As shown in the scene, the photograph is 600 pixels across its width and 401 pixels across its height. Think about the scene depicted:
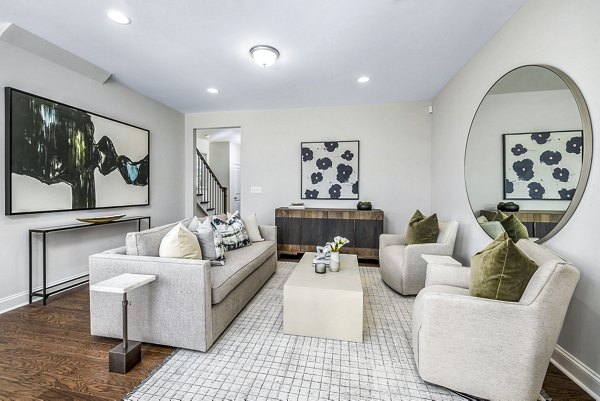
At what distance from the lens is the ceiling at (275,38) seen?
211 centimetres

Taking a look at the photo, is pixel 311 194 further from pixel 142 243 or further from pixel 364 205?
pixel 142 243

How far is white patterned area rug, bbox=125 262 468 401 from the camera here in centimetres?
147

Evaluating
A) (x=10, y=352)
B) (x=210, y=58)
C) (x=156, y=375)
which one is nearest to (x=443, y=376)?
(x=156, y=375)

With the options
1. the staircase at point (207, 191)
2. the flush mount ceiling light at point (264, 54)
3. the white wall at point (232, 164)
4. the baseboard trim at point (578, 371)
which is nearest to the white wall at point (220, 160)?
the white wall at point (232, 164)

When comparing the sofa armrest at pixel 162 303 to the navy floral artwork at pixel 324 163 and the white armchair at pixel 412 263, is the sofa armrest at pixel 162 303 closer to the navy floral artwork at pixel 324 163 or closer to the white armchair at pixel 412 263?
the white armchair at pixel 412 263

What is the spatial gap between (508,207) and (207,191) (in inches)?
222

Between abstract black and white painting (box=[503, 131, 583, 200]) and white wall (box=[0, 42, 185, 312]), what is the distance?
456 centimetres

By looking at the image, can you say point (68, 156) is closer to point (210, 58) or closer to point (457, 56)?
point (210, 58)

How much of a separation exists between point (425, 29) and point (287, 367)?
3028 millimetres

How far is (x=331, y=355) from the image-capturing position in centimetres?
183

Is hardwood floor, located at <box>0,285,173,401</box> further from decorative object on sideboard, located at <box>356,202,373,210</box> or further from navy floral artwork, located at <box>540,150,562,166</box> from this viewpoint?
decorative object on sideboard, located at <box>356,202,373,210</box>

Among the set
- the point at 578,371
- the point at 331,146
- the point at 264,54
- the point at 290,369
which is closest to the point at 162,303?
the point at 290,369

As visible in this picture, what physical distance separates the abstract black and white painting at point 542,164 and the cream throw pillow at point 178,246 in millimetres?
2664

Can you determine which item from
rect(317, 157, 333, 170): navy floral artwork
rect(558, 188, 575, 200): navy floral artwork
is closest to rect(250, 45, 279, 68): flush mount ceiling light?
rect(317, 157, 333, 170): navy floral artwork
